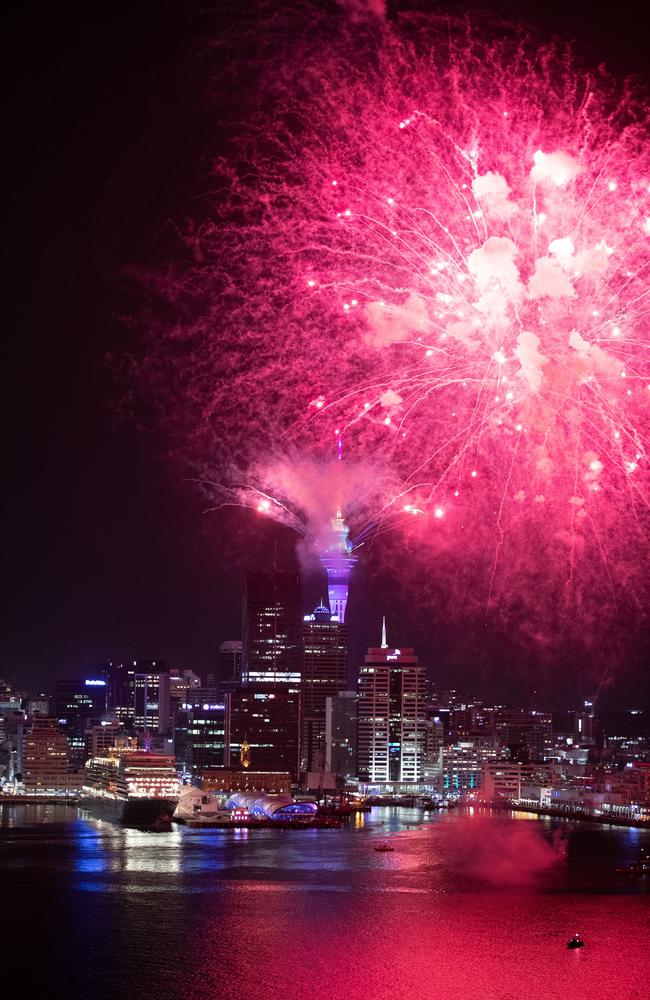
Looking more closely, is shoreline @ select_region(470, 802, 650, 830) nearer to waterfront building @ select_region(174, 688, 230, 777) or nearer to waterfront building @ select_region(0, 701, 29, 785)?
waterfront building @ select_region(174, 688, 230, 777)

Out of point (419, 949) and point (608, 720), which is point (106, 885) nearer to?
point (419, 949)

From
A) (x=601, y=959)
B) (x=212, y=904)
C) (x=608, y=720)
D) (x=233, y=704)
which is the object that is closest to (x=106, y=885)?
(x=212, y=904)

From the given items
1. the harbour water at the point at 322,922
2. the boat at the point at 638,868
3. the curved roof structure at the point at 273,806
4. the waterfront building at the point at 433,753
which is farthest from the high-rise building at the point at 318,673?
the boat at the point at 638,868

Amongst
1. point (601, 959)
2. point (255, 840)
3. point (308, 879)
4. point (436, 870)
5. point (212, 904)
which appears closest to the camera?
point (601, 959)

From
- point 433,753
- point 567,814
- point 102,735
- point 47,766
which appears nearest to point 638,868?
point 567,814

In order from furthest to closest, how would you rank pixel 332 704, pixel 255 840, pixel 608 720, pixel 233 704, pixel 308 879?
A: pixel 608 720
pixel 332 704
pixel 233 704
pixel 255 840
pixel 308 879

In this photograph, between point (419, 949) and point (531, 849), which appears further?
point (531, 849)

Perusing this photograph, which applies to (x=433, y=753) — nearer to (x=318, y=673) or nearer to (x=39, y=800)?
(x=318, y=673)
